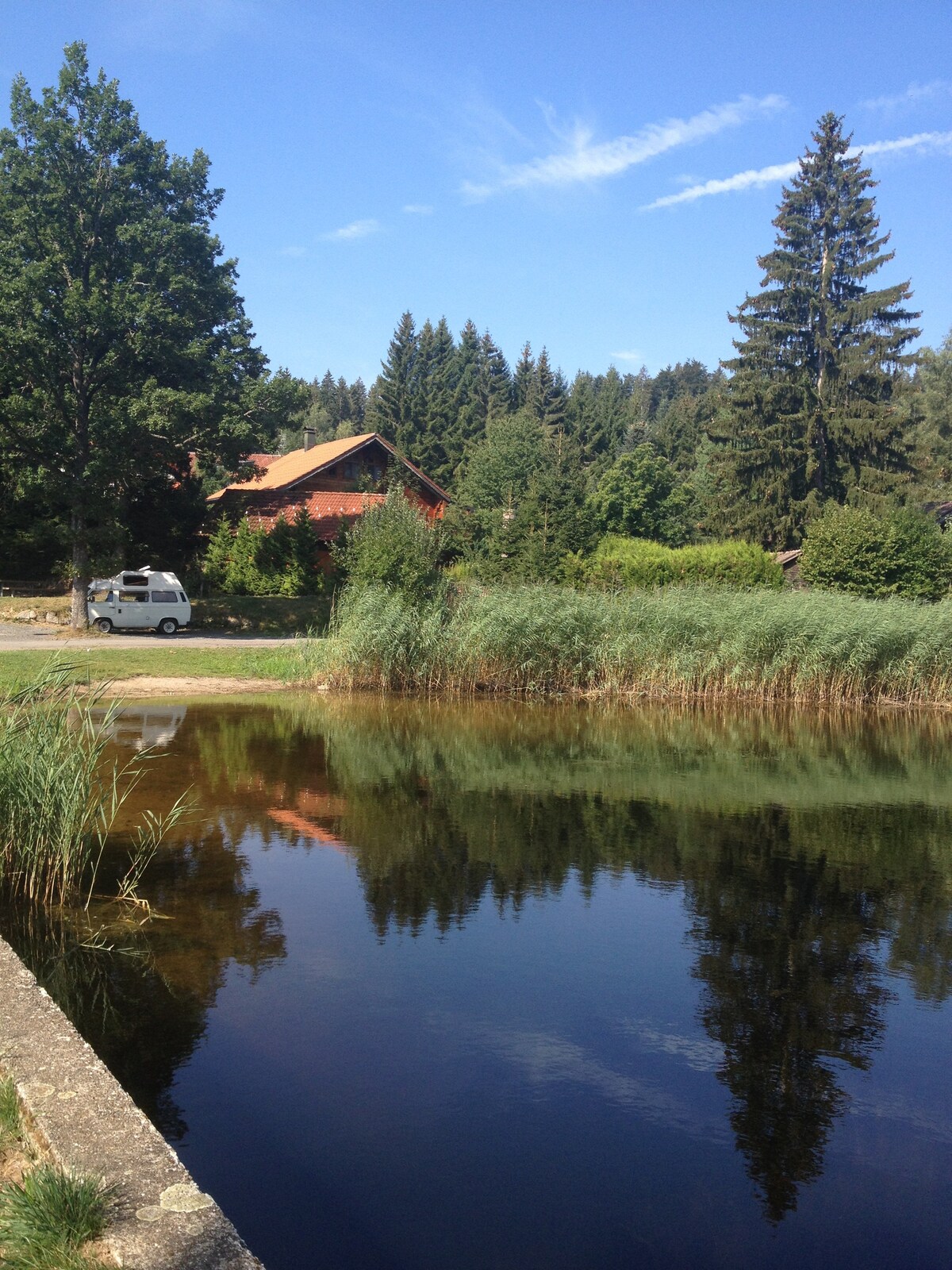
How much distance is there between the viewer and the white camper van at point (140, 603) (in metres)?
31.2

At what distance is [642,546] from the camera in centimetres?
3409

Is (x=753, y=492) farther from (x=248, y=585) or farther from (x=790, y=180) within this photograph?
(x=248, y=585)

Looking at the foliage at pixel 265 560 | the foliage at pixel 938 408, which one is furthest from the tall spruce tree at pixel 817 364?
the foliage at pixel 265 560

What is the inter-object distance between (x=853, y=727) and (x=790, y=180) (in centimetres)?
3831

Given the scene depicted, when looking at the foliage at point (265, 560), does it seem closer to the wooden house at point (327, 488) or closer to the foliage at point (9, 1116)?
the wooden house at point (327, 488)

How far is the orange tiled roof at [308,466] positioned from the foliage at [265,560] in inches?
236

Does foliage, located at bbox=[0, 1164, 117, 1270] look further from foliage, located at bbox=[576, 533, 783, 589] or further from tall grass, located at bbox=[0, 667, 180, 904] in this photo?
foliage, located at bbox=[576, 533, 783, 589]

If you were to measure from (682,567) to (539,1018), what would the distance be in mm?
26555

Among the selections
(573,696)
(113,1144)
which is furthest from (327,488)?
(113,1144)

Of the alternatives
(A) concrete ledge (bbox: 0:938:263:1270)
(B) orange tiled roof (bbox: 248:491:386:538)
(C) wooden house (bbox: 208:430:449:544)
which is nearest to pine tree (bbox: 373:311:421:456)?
(C) wooden house (bbox: 208:430:449:544)

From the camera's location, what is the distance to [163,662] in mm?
23828

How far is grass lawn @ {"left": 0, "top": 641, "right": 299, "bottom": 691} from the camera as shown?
834 inches

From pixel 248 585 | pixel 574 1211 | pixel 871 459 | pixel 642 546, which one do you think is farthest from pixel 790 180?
pixel 574 1211

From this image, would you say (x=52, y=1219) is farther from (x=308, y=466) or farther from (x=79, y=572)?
(x=308, y=466)
